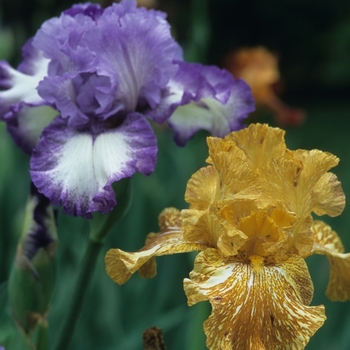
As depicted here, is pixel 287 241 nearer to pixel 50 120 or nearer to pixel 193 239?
pixel 193 239

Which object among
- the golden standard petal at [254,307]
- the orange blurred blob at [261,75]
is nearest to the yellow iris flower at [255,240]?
the golden standard petal at [254,307]

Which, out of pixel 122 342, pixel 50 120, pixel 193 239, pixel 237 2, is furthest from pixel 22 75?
pixel 237 2

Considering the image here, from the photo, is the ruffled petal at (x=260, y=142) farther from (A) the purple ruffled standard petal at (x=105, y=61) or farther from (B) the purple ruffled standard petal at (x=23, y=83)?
(B) the purple ruffled standard petal at (x=23, y=83)

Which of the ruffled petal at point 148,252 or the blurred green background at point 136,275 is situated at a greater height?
the ruffled petal at point 148,252

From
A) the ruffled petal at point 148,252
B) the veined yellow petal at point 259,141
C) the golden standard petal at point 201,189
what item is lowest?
the ruffled petal at point 148,252

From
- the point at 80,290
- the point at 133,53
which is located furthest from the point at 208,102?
the point at 80,290

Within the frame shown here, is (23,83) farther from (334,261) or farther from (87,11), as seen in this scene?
(334,261)

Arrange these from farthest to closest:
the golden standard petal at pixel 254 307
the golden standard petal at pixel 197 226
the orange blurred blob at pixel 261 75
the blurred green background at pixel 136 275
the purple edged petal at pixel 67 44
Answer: the orange blurred blob at pixel 261 75, the blurred green background at pixel 136 275, the purple edged petal at pixel 67 44, the golden standard petal at pixel 197 226, the golden standard petal at pixel 254 307
